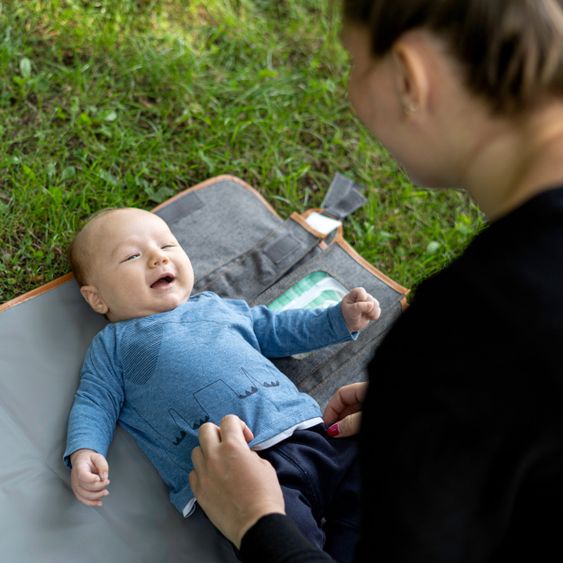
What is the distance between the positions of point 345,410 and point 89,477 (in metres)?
0.71

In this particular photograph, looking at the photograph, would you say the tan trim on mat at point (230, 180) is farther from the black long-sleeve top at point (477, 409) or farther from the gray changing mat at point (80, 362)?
the black long-sleeve top at point (477, 409)

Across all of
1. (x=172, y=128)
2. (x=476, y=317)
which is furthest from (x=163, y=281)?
(x=476, y=317)

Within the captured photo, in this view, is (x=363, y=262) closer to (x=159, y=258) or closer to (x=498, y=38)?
(x=159, y=258)

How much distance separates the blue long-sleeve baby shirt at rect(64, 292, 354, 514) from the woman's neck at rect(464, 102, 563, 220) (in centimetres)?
94

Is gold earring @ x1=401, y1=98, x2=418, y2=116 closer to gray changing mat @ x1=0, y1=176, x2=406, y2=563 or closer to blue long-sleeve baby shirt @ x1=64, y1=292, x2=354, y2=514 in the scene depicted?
blue long-sleeve baby shirt @ x1=64, y1=292, x2=354, y2=514

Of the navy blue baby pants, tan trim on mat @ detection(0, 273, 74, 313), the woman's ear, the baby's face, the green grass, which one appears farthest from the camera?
the green grass

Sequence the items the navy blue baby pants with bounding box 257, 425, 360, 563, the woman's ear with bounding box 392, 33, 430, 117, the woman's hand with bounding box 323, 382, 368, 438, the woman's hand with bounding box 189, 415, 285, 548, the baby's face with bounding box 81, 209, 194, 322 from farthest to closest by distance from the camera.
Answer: the baby's face with bounding box 81, 209, 194, 322
the woman's hand with bounding box 323, 382, 368, 438
the navy blue baby pants with bounding box 257, 425, 360, 563
the woman's hand with bounding box 189, 415, 285, 548
the woman's ear with bounding box 392, 33, 430, 117

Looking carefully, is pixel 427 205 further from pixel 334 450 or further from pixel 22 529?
pixel 22 529

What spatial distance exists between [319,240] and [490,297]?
1548mm

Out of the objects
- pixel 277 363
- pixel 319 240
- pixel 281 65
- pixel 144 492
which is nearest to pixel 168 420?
pixel 144 492

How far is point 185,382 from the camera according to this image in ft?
6.42

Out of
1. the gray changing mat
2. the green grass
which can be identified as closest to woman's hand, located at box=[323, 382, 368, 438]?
the gray changing mat

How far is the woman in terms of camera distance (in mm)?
988

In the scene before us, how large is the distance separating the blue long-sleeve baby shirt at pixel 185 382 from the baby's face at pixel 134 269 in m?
0.05
